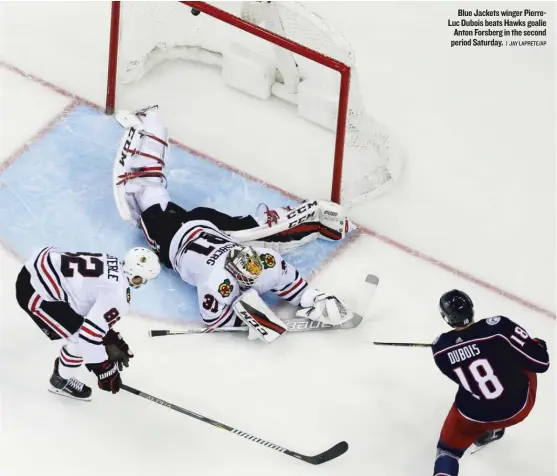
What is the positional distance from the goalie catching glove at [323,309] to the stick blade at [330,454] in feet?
1.91

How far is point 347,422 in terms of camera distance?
5.55 m

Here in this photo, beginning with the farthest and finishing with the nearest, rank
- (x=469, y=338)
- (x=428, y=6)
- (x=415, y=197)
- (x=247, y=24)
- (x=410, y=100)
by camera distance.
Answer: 1. (x=428, y=6)
2. (x=410, y=100)
3. (x=415, y=197)
4. (x=247, y=24)
5. (x=469, y=338)

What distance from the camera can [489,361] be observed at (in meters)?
5.04

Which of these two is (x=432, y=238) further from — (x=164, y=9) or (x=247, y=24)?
(x=164, y=9)

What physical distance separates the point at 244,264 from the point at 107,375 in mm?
745

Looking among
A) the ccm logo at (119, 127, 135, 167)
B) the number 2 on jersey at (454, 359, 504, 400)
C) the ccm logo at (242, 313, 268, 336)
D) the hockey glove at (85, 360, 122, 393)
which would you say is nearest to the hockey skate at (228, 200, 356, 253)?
the ccm logo at (242, 313, 268, 336)

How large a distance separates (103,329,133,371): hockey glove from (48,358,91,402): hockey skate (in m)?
0.21

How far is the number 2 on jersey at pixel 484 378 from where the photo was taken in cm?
504

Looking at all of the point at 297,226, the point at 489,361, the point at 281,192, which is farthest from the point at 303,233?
the point at 489,361

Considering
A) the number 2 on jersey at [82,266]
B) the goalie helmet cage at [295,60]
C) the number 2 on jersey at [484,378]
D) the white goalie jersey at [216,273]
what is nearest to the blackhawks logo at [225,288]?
the white goalie jersey at [216,273]

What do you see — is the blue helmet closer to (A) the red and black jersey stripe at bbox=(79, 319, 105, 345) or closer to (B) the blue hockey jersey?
(B) the blue hockey jersey

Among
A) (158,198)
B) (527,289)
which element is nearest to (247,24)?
(158,198)

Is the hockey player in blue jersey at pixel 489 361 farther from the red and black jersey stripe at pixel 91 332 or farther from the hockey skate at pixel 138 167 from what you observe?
the hockey skate at pixel 138 167

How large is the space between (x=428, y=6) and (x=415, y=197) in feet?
4.62
